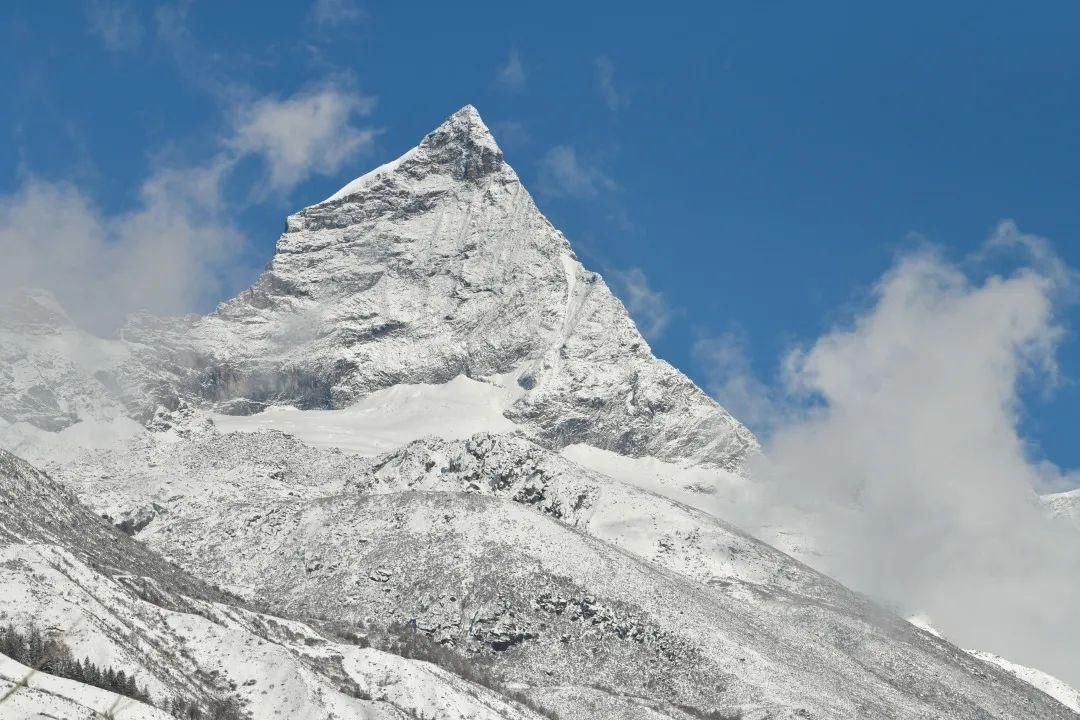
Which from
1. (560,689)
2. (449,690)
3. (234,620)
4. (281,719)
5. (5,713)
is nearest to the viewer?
(5,713)

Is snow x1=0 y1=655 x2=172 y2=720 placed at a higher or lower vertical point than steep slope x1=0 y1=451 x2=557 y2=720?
lower

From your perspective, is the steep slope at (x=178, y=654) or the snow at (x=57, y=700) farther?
the steep slope at (x=178, y=654)

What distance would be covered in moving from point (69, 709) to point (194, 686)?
1183 inches

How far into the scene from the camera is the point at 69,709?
4355 inches

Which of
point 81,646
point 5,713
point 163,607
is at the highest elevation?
point 163,607

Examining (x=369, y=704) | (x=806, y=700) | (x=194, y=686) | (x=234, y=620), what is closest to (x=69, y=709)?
(x=194, y=686)

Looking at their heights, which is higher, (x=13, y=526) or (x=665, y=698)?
(x=665, y=698)

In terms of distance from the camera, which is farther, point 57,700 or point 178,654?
point 178,654

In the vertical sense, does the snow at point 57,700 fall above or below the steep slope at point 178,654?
below

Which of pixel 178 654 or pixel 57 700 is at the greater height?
pixel 178 654

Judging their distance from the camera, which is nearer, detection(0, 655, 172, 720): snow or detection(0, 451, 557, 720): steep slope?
detection(0, 655, 172, 720): snow

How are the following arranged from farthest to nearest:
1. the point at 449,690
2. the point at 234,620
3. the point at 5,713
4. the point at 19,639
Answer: the point at 234,620 < the point at 449,690 < the point at 19,639 < the point at 5,713

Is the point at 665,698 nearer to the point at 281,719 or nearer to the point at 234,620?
the point at 234,620

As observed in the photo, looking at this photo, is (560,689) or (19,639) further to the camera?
(560,689)
